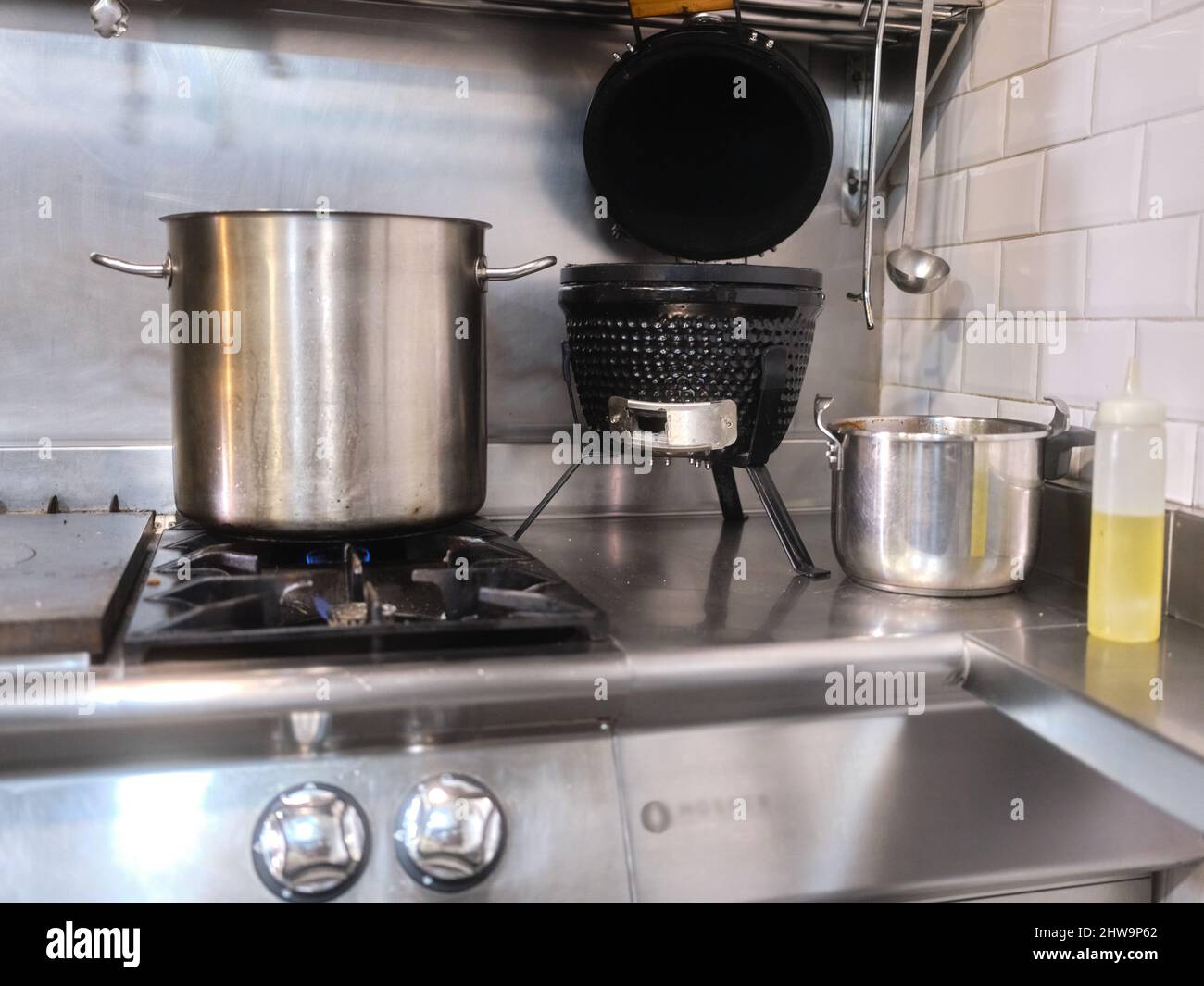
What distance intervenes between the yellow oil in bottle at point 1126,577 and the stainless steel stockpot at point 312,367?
1.90ft

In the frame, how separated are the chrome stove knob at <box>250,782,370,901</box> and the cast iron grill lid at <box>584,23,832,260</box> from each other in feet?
2.85

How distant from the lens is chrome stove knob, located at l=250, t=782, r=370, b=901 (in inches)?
28.5

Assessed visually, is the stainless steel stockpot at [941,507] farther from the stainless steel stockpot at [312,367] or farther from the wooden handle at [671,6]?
the wooden handle at [671,6]

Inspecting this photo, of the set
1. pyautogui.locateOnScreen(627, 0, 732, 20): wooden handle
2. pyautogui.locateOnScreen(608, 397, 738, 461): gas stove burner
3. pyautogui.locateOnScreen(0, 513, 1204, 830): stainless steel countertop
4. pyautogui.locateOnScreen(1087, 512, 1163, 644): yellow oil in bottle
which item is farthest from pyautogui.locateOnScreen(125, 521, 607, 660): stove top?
pyautogui.locateOnScreen(627, 0, 732, 20): wooden handle

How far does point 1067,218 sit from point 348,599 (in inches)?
32.2

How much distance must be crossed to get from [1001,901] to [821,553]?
453mm

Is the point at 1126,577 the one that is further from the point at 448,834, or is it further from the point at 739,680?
the point at 448,834

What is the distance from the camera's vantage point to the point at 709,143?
4.50ft

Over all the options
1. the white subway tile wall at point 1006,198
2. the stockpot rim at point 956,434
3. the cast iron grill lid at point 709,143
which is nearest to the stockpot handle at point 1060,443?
the stockpot rim at point 956,434

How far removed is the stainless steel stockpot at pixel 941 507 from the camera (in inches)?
39.2

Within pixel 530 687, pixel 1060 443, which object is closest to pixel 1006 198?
pixel 1060 443

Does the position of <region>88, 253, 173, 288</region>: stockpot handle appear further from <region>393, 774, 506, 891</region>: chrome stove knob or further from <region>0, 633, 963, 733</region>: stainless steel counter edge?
<region>393, 774, 506, 891</region>: chrome stove knob

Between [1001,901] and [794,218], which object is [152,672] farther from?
[794,218]
